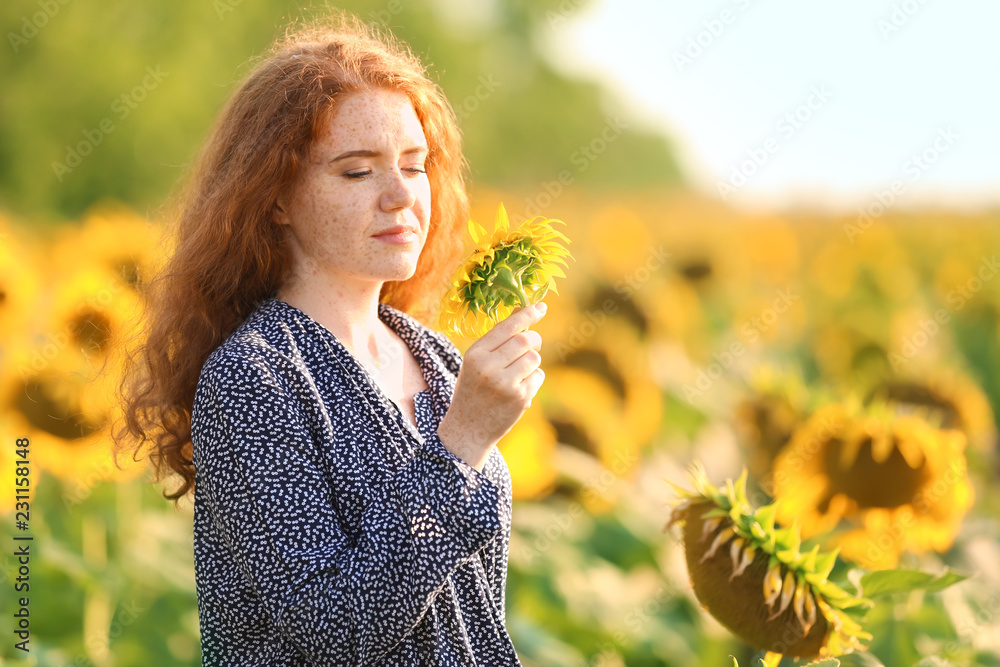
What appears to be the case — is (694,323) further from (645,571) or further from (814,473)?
(814,473)

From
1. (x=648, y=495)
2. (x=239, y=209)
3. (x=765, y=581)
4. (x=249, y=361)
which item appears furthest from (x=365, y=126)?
(x=648, y=495)

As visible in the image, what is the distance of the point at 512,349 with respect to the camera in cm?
149

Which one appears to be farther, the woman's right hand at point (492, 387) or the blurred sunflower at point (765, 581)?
the blurred sunflower at point (765, 581)

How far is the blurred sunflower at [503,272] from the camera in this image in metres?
1.59

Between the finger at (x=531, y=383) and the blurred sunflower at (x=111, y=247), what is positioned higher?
the blurred sunflower at (x=111, y=247)

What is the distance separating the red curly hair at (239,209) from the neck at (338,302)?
0.05 meters

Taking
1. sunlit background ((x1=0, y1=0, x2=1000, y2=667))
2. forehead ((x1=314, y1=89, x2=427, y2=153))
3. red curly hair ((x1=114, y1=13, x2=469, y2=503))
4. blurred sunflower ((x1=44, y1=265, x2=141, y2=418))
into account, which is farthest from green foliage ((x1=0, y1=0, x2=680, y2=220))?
forehead ((x1=314, y1=89, x2=427, y2=153))

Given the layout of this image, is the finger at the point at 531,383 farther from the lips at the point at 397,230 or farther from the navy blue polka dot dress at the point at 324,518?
the lips at the point at 397,230

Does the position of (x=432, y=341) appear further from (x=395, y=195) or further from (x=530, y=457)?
(x=530, y=457)

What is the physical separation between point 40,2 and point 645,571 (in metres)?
12.0

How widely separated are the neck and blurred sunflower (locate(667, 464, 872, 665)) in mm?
645

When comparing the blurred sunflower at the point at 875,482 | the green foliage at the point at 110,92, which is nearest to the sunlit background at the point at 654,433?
the blurred sunflower at the point at 875,482

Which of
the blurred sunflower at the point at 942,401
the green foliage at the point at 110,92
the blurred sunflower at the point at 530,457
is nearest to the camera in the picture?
the blurred sunflower at the point at 530,457

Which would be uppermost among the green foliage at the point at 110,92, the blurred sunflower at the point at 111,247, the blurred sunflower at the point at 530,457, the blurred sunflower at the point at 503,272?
the green foliage at the point at 110,92
